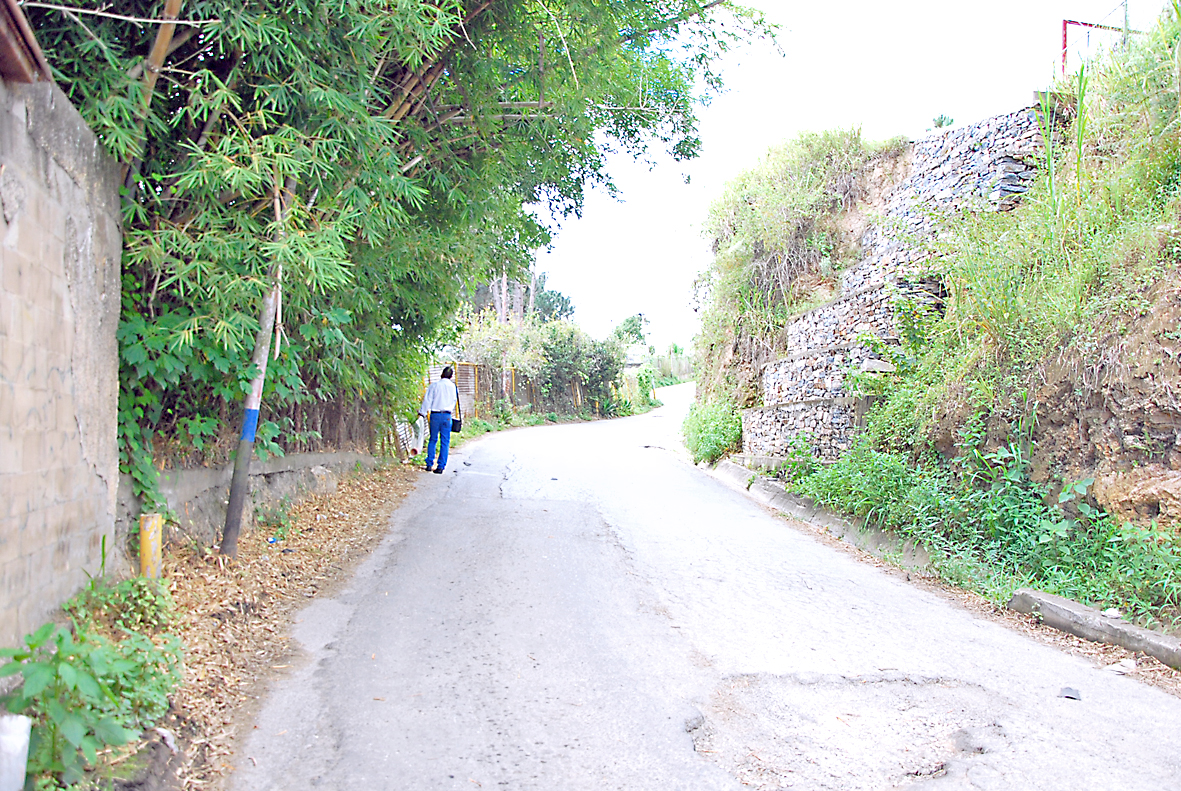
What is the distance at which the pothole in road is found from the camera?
3346 millimetres

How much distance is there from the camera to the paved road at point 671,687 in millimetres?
3369

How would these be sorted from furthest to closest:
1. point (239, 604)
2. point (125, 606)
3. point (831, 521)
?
point (831, 521) < point (239, 604) < point (125, 606)

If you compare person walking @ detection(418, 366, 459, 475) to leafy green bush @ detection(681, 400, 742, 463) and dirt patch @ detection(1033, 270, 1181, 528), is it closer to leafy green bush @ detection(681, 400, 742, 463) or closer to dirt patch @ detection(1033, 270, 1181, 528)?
leafy green bush @ detection(681, 400, 742, 463)

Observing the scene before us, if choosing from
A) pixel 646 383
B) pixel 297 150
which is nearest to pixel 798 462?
pixel 297 150

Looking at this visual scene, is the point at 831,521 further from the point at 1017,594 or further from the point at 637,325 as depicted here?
the point at 637,325

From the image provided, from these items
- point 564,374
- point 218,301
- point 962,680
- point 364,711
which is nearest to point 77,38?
point 218,301

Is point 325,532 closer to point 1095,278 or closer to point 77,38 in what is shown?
point 77,38

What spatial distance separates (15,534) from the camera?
11.6 ft

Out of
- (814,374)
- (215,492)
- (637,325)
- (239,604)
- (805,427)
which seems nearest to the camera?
(239,604)

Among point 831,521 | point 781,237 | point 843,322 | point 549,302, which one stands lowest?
point 831,521

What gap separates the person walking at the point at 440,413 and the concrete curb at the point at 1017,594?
4.79 metres

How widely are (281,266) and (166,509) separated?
195cm

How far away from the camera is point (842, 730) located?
3.77 m

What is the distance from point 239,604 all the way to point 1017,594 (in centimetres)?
575
